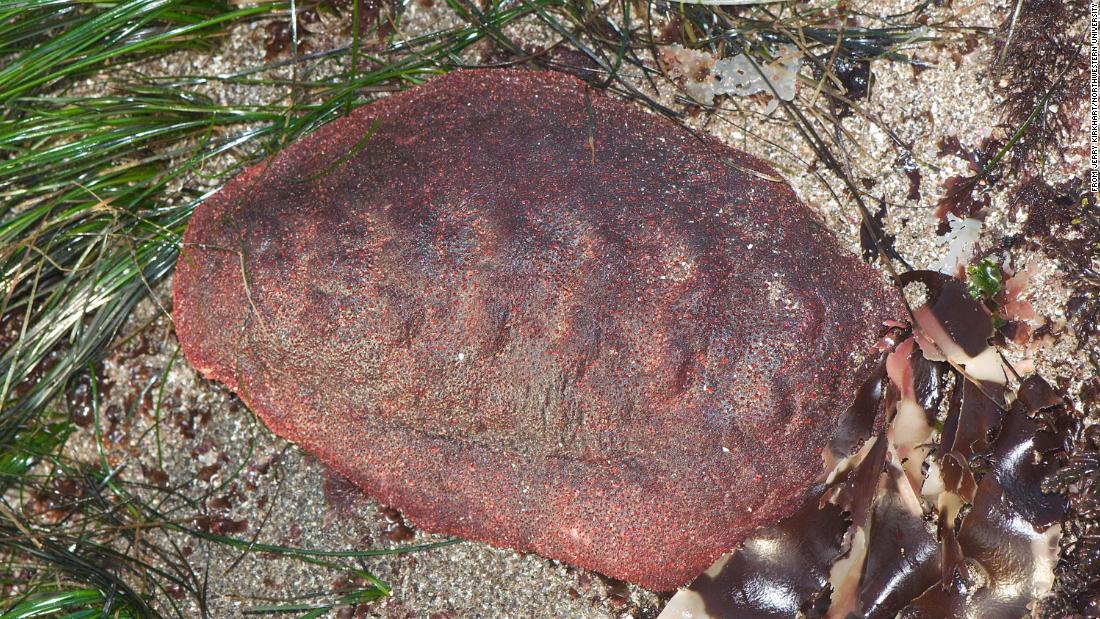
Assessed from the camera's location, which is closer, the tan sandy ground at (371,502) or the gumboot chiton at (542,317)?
the gumboot chiton at (542,317)

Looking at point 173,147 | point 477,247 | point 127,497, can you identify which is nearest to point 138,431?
point 127,497

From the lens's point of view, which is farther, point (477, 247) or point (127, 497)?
point (127, 497)

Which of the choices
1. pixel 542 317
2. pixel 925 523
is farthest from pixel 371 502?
pixel 925 523

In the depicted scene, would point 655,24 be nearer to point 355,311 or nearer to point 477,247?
point 477,247

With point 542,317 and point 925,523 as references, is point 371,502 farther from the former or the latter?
point 925,523

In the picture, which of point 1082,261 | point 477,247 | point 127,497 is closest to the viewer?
point 477,247
